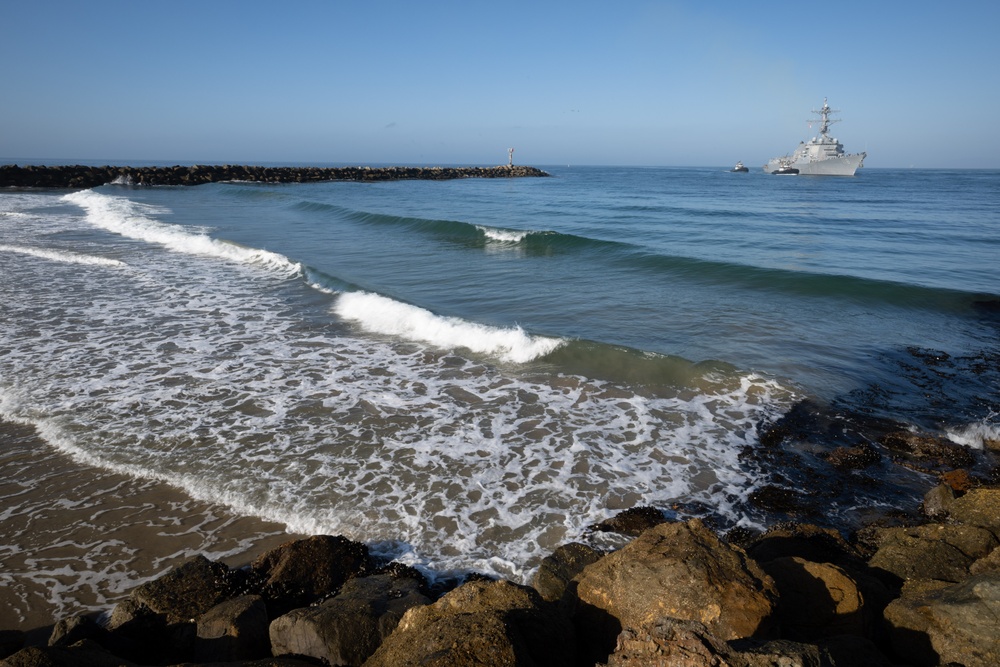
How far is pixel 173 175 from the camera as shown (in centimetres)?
5412

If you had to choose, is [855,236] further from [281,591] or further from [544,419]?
[281,591]

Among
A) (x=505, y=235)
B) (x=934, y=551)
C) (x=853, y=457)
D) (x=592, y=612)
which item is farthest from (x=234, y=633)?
(x=505, y=235)

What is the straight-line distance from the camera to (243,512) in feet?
17.7

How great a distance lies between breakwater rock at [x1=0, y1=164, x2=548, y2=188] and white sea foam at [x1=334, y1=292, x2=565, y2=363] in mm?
50572

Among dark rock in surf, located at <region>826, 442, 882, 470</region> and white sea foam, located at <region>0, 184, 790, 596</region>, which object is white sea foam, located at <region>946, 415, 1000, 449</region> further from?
white sea foam, located at <region>0, 184, 790, 596</region>

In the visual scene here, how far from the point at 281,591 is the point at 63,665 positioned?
56.1 inches

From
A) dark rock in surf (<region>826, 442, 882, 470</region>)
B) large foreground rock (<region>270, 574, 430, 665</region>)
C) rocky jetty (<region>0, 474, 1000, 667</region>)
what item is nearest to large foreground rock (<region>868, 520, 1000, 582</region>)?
rocky jetty (<region>0, 474, 1000, 667</region>)

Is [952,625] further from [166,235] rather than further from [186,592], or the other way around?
[166,235]

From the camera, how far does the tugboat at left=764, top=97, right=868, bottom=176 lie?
76206 millimetres

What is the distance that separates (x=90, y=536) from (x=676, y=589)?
4902 millimetres

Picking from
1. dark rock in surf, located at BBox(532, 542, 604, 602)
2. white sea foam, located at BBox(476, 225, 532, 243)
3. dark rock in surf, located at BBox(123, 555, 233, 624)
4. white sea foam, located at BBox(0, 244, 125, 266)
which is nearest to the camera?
dark rock in surf, located at BBox(123, 555, 233, 624)

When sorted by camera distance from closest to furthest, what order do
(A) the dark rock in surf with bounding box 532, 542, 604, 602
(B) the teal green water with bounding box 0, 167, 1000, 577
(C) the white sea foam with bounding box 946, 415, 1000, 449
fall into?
(A) the dark rock in surf with bounding box 532, 542, 604, 602 < (B) the teal green water with bounding box 0, 167, 1000, 577 < (C) the white sea foam with bounding box 946, 415, 1000, 449

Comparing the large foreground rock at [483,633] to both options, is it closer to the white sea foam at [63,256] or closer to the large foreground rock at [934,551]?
the large foreground rock at [934,551]

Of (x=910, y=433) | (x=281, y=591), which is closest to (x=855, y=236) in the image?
(x=910, y=433)
